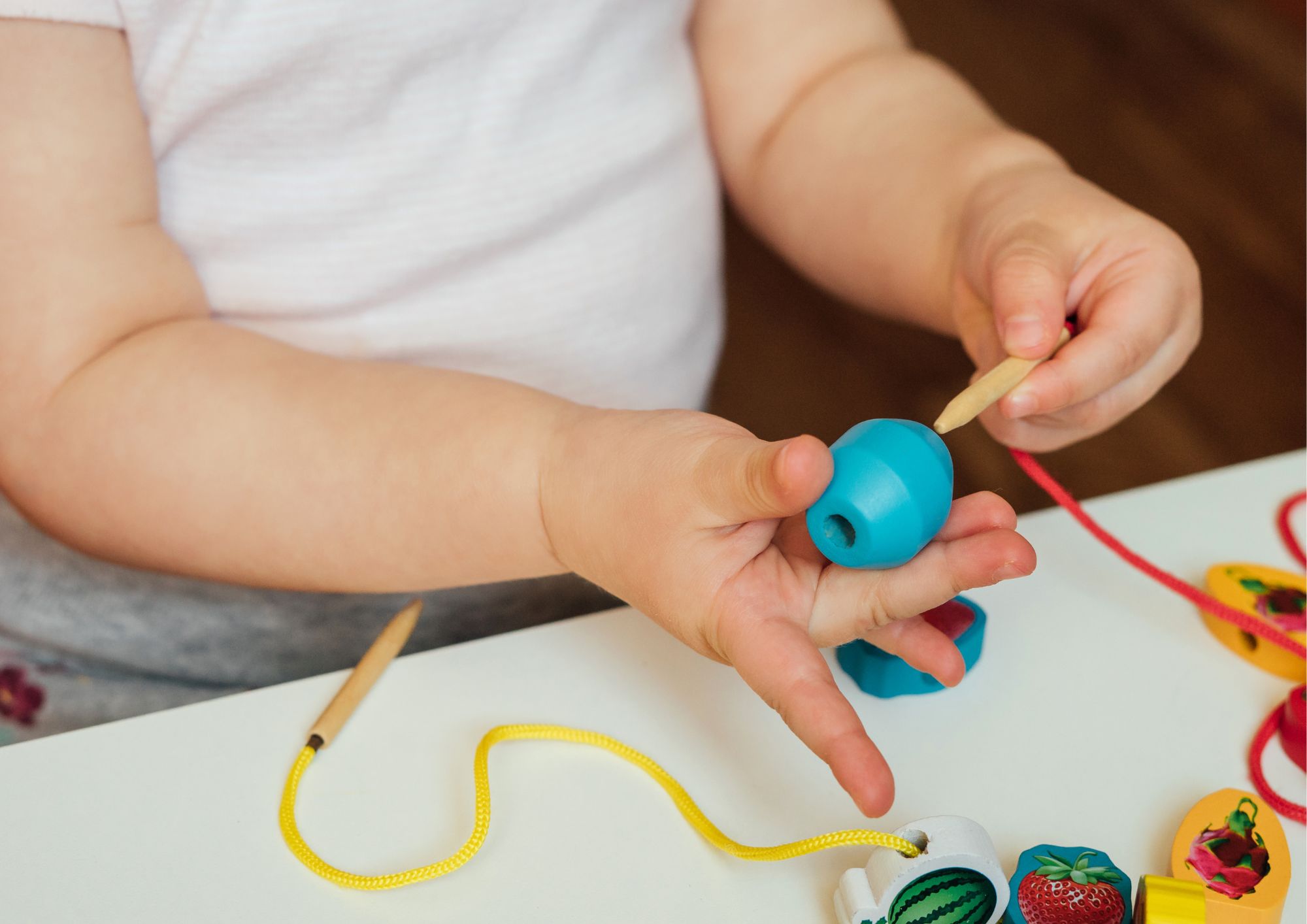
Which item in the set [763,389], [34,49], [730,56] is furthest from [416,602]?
[763,389]

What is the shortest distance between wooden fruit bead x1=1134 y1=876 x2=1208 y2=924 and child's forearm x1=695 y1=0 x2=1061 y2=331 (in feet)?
1.03

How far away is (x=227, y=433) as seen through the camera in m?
0.51

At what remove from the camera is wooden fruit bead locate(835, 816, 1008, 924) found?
0.37 metres

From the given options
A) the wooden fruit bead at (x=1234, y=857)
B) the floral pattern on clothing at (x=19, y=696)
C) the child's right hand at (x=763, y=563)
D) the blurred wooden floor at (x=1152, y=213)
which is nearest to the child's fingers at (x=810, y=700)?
the child's right hand at (x=763, y=563)

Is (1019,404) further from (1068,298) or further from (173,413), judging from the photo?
(173,413)

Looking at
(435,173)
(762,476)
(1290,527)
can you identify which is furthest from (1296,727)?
(435,173)

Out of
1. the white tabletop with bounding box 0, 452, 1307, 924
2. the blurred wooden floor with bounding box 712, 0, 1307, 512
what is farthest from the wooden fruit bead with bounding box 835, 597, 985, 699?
the blurred wooden floor with bounding box 712, 0, 1307, 512

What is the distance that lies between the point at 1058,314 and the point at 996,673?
151mm

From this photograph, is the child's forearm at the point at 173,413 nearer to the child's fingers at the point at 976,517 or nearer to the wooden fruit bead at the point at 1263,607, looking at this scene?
the child's fingers at the point at 976,517

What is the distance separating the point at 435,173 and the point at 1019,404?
0.33 m

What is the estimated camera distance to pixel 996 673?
0.47 meters

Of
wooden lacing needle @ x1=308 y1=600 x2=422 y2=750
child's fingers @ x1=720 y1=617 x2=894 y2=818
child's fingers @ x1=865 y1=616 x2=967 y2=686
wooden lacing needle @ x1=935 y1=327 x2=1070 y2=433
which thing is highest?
wooden lacing needle @ x1=935 y1=327 x2=1070 y2=433

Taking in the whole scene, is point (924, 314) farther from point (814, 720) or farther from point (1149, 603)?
point (814, 720)

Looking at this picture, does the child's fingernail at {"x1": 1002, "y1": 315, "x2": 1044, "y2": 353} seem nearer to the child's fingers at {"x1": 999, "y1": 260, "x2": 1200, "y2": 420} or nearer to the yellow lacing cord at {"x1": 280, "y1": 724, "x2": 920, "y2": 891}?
the child's fingers at {"x1": 999, "y1": 260, "x2": 1200, "y2": 420}
